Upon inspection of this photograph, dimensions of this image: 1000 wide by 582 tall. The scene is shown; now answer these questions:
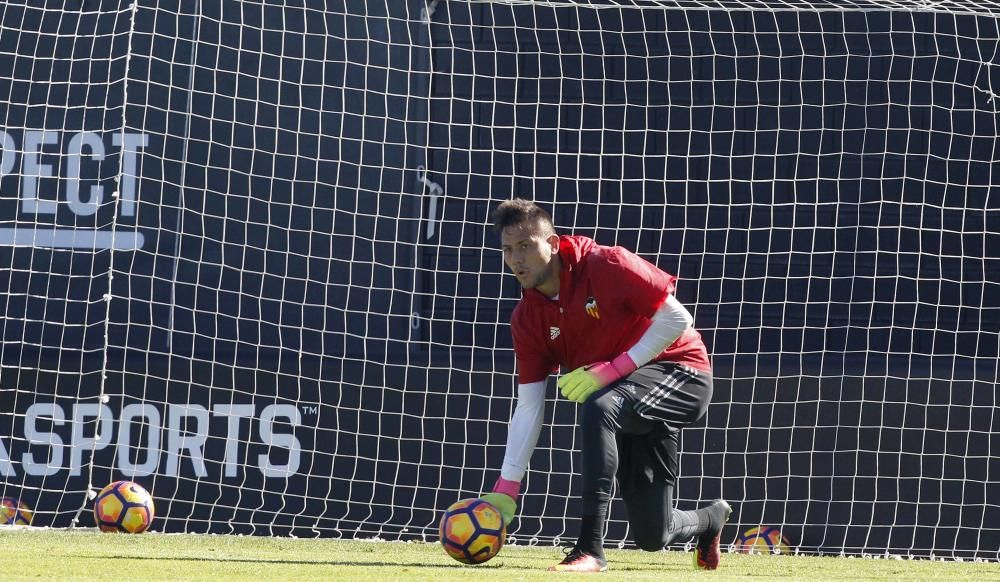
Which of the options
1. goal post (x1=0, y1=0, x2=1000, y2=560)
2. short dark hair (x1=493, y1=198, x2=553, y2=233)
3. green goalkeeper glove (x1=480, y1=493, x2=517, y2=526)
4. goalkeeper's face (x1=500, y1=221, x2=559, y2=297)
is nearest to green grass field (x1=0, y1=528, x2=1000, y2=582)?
green goalkeeper glove (x1=480, y1=493, x2=517, y2=526)

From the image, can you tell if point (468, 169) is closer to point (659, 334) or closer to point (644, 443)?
point (644, 443)

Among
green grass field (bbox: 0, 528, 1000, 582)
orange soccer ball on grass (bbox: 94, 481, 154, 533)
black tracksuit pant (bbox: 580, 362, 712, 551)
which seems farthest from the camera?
orange soccer ball on grass (bbox: 94, 481, 154, 533)

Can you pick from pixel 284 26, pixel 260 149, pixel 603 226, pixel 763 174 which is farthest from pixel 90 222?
pixel 763 174

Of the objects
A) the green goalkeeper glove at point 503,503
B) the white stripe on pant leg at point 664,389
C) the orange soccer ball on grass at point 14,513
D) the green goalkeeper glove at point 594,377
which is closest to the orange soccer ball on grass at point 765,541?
the white stripe on pant leg at point 664,389

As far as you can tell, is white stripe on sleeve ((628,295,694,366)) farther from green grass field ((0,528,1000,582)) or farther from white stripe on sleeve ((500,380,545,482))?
green grass field ((0,528,1000,582))

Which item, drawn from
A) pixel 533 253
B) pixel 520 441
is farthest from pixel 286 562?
pixel 533 253

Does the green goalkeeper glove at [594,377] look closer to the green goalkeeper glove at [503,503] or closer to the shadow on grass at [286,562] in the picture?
the green goalkeeper glove at [503,503]

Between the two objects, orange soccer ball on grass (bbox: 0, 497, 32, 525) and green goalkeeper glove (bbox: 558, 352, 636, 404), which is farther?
orange soccer ball on grass (bbox: 0, 497, 32, 525)

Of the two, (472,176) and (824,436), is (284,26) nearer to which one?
(472,176)

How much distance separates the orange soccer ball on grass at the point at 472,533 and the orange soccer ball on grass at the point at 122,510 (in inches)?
64.1

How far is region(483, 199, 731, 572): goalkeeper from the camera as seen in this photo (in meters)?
4.31

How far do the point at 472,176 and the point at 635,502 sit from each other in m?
3.11

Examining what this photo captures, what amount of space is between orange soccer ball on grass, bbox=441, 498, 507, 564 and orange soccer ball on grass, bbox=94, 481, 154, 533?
1.63 m

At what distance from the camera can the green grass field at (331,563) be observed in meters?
4.03
